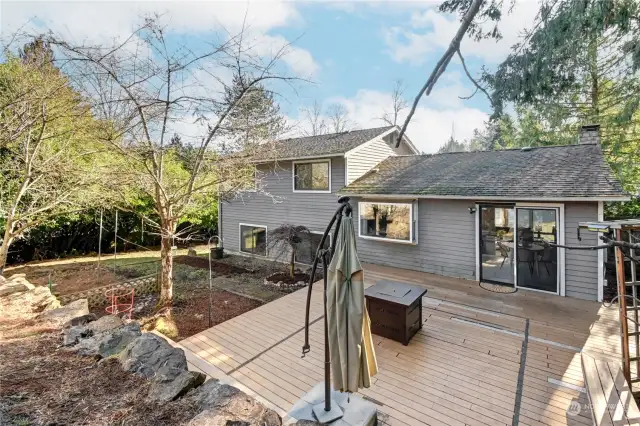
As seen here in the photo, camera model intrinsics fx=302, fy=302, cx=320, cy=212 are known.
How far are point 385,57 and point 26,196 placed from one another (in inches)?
443

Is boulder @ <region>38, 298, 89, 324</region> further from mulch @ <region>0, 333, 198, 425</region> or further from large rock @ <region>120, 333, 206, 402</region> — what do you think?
large rock @ <region>120, 333, 206, 402</region>

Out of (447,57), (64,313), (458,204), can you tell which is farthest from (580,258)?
(64,313)

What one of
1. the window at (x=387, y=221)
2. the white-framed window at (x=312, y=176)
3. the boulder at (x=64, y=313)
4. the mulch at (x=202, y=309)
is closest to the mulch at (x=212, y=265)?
the mulch at (x=202, y=309)

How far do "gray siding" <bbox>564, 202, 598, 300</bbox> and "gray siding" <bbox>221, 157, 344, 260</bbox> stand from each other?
647cm

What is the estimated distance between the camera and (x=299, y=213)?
1188 centimetres

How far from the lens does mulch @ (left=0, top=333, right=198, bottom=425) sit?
2562 millimetres

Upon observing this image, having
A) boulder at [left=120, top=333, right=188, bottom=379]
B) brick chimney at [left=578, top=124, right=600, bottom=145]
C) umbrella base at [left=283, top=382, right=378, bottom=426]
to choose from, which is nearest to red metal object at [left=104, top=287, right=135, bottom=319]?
boulder at [left=120, top=333, right=188, bottom=379]

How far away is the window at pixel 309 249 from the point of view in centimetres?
1139

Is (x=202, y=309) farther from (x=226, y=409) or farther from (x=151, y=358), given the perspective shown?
(x=226, y=409)

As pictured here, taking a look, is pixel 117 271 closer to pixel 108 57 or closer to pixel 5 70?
pixel 5 70

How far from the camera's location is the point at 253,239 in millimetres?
13398

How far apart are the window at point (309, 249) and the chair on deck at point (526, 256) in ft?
19.7

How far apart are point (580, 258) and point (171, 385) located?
864 cm

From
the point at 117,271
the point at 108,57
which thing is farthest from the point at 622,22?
the point at 117,271
